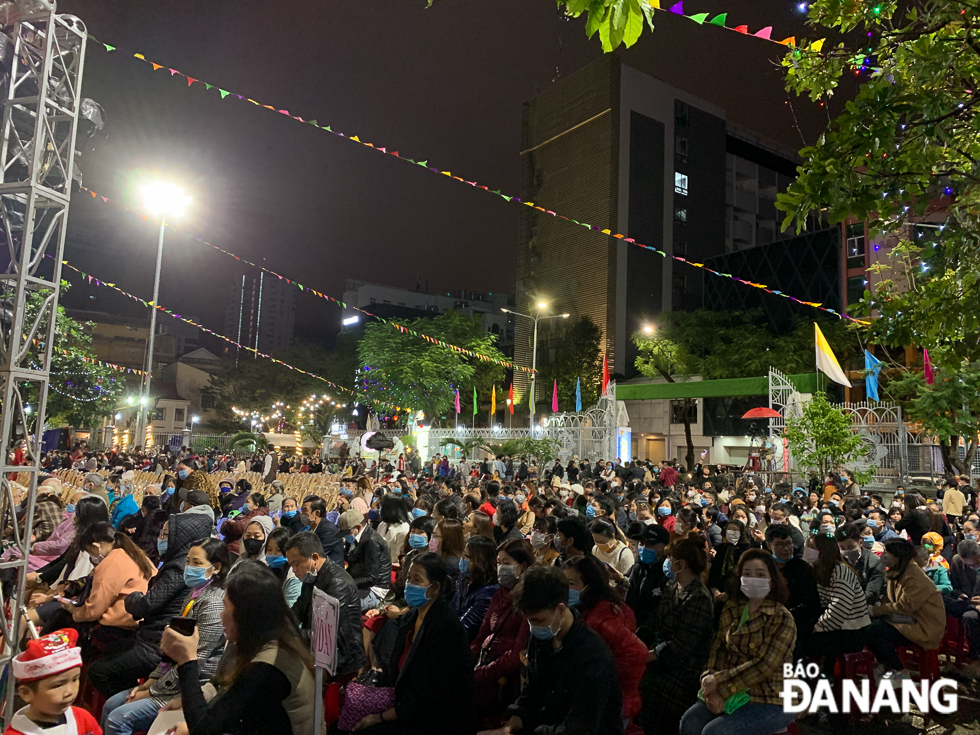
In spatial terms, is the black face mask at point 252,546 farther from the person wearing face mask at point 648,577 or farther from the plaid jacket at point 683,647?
the plaid jacket at point 683,647

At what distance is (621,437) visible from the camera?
2559cm

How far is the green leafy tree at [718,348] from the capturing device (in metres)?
34.5

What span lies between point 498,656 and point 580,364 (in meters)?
38.7

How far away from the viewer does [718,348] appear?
3675 cm

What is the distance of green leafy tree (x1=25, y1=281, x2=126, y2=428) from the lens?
25531 millimetres

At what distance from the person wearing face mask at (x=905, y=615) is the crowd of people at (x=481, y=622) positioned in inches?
0.6

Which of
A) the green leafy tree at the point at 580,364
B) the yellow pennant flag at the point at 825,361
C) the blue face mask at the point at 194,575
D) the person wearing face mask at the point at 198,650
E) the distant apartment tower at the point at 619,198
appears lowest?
the person wearing face mask at the point at 198,650

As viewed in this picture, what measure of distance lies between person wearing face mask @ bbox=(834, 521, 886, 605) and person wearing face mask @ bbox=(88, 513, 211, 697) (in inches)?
221

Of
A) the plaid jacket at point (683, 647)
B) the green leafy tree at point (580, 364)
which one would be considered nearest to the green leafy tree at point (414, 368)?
the green leafy tree at point (580, 364)

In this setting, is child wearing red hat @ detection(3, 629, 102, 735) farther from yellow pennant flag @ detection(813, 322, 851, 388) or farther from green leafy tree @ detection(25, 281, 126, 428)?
green leafy tree @ detection(25, 281, 126, 428)

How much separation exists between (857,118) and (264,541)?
575cm

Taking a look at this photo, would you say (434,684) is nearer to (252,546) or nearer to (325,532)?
(252,546)

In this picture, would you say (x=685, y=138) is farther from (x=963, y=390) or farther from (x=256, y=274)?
(x=256, y=274)


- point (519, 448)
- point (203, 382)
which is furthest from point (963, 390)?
point (203, 382)
